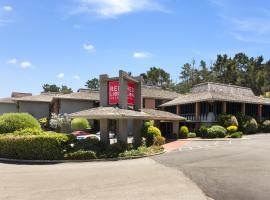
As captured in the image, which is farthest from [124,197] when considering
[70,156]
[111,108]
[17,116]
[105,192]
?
[17,116]

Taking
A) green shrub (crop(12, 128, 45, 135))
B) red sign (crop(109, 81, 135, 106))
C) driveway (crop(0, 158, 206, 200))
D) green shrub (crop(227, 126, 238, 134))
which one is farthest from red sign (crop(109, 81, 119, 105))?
green shrub (crop(227, 126, 238, 134))

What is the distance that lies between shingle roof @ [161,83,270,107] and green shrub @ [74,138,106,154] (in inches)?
796

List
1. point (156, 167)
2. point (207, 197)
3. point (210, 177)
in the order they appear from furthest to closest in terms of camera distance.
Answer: point (156, 167) < point (210, 177) < point (207, 197)

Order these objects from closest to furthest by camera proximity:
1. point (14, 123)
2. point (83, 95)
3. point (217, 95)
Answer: point (14, 123) → point (217, 95) → point (83, 95)

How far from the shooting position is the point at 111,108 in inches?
1109

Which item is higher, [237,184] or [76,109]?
[76,109]

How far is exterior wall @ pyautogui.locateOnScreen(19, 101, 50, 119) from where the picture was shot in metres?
59.6

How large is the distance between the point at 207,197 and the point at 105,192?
11.8 ft

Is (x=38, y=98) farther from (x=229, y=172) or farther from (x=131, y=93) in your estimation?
(x=229, y=172)

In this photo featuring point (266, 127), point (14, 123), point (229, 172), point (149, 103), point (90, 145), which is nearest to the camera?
point (229, 172)

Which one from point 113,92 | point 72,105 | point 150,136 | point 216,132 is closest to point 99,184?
point 113,92

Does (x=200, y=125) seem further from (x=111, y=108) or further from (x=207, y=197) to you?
(x=207, y=197)

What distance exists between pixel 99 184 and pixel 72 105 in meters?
39.8

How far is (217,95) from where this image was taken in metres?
45.9
